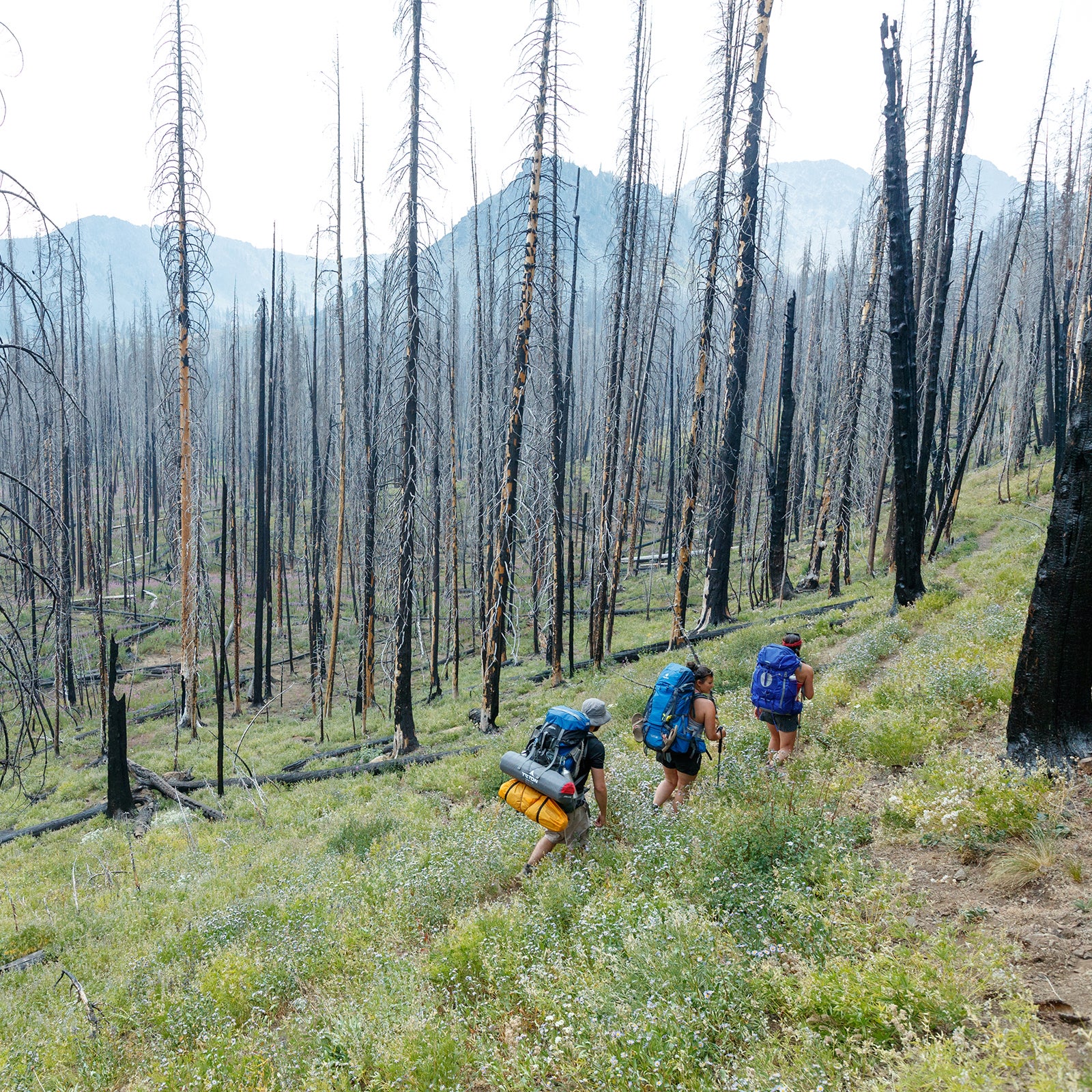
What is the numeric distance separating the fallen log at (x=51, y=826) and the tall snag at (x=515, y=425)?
7643 mm

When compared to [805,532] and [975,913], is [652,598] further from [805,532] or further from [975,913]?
[975,913]

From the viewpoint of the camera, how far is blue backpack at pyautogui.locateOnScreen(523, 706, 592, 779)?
5.33 metres

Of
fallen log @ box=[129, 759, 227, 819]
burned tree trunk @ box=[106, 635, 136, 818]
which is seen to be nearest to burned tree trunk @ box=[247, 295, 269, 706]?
fallen log @ box=[129, 759, 227, 819]

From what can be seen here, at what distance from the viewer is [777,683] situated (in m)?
6.61

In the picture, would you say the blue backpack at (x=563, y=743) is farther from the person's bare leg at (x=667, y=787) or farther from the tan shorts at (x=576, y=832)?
the person's bare leg at (x=667, y=787)

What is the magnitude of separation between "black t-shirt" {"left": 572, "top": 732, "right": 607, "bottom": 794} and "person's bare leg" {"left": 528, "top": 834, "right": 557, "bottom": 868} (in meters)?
0.57

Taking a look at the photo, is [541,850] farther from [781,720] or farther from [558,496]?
[558,496]

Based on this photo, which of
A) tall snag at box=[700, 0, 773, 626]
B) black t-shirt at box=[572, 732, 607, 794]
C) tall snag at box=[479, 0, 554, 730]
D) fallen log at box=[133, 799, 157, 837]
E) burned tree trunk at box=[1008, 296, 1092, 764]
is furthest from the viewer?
tall snag at box=[700, 0, 773, 626]

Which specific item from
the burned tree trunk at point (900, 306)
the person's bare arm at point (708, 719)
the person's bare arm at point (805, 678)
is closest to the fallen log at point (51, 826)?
the person's bare arm at point (708, 719)

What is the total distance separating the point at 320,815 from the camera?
10.5 m

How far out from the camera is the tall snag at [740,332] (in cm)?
1205

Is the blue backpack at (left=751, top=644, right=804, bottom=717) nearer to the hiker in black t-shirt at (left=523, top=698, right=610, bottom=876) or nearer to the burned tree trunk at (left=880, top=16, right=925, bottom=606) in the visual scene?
the hiker in black t-shirt at (left=523, top=698, right=610, bottom=876)

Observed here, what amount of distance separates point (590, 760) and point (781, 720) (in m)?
2.45

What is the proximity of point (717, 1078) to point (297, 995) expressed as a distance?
3665 millimetres
